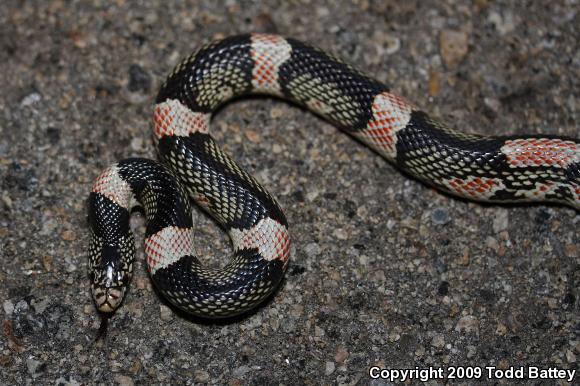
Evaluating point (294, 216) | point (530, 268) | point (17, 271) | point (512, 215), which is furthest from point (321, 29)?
point (17, 271)

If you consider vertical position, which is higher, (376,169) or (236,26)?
(236,26)

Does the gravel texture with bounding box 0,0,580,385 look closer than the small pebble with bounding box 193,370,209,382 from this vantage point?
No

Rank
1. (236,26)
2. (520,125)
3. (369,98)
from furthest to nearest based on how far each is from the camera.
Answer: (236,26) < (520,125) < (369,98)

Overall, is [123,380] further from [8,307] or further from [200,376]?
[8,307]

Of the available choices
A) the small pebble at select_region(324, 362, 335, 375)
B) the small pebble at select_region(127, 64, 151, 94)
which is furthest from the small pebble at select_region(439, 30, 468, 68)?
the small pebble at select_region(324, 362, 335, 375)

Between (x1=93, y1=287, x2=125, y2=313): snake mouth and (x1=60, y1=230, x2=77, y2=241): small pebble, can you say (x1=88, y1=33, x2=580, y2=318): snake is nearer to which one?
(x1=93, y1=287, x2=125, y2=313): snake mouth

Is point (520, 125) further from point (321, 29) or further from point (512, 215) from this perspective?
point (321, 29)

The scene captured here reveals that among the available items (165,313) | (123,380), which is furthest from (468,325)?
(123,380)

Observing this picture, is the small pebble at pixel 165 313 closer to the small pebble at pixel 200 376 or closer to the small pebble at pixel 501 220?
the small pebble at pixel 200 376
